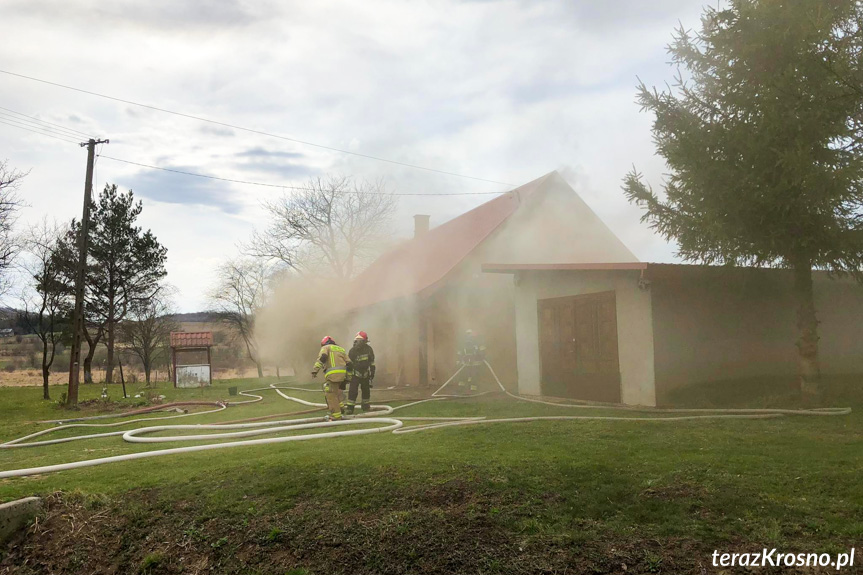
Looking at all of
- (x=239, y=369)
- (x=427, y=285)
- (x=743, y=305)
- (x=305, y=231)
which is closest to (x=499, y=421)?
(x=743, y=305)

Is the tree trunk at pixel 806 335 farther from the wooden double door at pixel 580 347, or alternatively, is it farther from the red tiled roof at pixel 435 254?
the red tiled roof at pixel 435 254

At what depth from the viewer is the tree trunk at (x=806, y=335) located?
35.5 ft

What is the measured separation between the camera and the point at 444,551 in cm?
471

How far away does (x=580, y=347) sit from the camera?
13492 millimetres

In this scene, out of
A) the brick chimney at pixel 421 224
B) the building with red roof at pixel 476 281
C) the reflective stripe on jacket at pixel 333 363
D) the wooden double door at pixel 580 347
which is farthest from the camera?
the brick chimney at pixel 421 224

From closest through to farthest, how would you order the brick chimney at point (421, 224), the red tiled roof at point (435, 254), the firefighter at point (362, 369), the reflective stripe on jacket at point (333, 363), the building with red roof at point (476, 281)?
the reflective stripe on jacket at point (333, 363), the firefighter at point (362, 369), the building with red roof at point (476, 281), the red tiled roof at point (435, 254), the brick chimney at point (421, 224)

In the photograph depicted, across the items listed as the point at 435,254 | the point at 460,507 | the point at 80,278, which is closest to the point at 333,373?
the point at 460,507

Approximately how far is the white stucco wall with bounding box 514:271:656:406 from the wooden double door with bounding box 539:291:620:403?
6.1 inches

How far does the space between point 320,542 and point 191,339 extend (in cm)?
2812

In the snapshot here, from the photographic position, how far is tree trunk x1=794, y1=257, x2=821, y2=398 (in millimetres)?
10828

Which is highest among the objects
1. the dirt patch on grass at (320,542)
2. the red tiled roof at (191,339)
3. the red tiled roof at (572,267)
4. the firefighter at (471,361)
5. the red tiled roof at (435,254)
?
the red tiled roof at (435,254)

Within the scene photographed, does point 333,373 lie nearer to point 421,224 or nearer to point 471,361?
point 471,361

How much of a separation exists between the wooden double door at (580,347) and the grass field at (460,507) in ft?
16.7

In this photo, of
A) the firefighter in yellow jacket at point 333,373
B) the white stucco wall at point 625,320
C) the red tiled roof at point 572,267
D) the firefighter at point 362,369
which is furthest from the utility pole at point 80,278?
the white stucco wall at point 625,320
